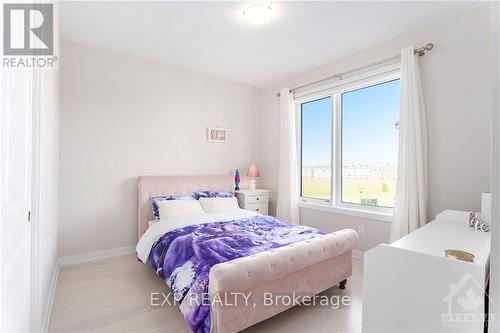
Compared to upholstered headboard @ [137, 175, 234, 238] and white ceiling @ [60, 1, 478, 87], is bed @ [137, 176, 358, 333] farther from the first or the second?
white ceiling @ [60, 1, 478, 87]

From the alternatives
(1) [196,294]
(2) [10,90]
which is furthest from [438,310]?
(2) [10,90]

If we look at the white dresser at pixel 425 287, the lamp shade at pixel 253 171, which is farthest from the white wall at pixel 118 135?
the white dresser at pixel 425 287

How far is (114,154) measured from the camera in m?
3.16

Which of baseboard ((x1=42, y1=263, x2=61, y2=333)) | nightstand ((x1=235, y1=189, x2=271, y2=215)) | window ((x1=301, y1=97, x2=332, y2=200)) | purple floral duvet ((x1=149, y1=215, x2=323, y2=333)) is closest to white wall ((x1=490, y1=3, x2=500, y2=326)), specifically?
purple floral duvet ((x1=149, y1=215, x2=323, y2=333))

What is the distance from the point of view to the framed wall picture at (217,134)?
156 inches

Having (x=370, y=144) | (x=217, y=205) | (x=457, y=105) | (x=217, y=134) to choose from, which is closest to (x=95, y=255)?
(x=217, y=205)

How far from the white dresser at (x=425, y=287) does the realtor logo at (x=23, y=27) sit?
80.5 inches

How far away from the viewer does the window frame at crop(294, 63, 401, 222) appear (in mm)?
2934

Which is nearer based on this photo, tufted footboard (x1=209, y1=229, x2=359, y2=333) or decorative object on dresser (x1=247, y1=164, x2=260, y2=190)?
tufted footboard (x1=209, y1=229, x2=359, y2=333)

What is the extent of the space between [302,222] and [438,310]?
8.71 feet

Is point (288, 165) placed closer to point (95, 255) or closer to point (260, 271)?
point (260, 271)

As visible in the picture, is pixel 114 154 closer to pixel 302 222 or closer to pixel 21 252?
pixel 21 252

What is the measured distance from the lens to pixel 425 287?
123 centimetres

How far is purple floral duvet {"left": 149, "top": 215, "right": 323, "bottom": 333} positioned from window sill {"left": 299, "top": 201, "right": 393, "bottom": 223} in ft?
3.41
